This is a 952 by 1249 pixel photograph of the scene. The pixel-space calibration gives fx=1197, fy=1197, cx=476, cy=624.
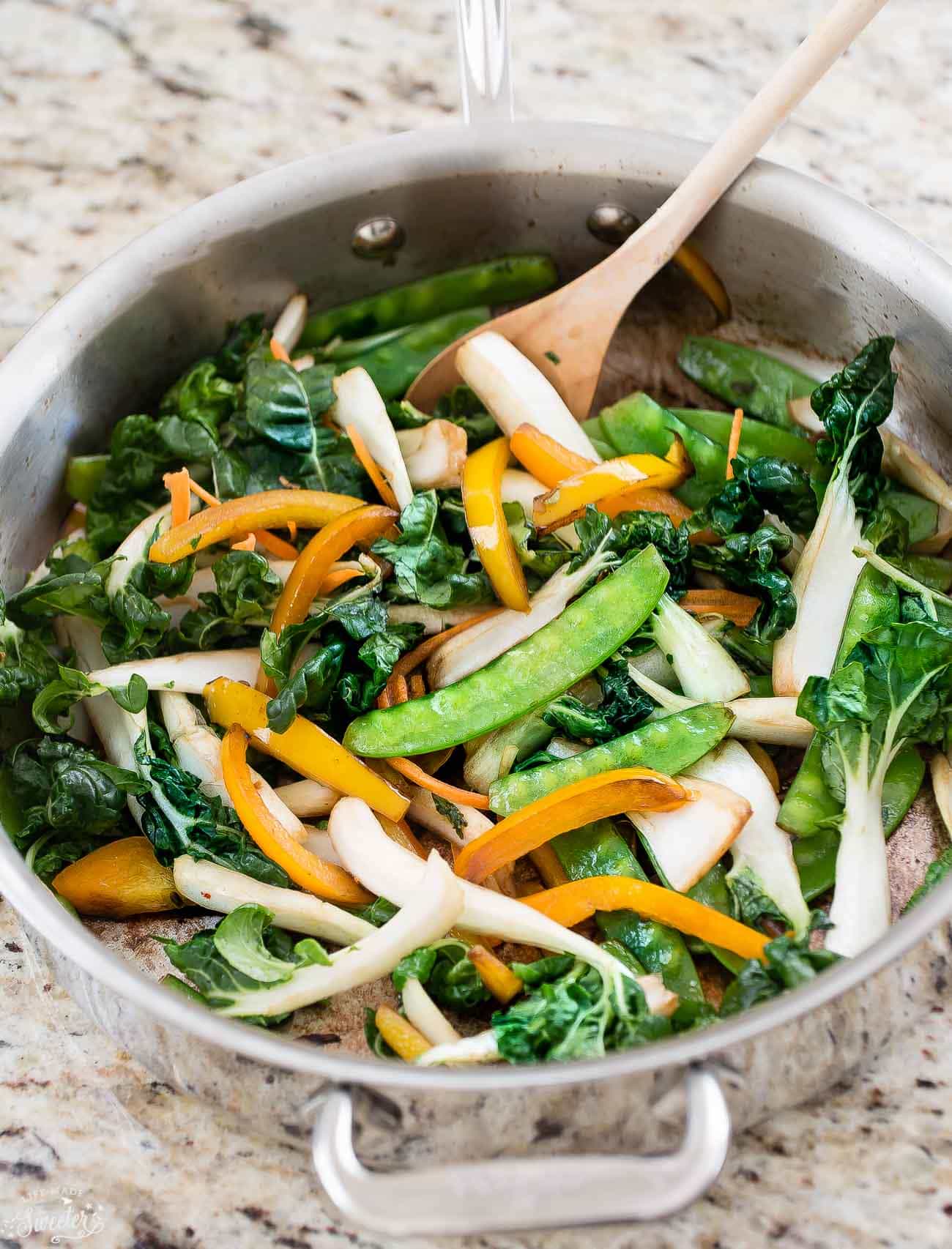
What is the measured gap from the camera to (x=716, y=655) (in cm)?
136

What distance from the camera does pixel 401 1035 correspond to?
3.68ft

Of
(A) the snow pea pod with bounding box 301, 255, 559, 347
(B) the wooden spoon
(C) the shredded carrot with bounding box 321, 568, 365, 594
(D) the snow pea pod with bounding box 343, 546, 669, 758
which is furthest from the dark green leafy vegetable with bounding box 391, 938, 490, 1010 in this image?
(A) the snow pea pod with bounding box 301, 255, 559, 347

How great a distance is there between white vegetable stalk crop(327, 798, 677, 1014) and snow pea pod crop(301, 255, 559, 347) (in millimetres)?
757

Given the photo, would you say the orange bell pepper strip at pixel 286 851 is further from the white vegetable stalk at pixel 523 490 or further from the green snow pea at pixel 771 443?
the green snow pea at pixel 771 443

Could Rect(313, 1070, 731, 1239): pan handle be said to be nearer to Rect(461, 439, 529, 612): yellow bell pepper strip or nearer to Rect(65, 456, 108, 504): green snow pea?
Rect(461, 439, 529, 612): yellow bell pepper strip

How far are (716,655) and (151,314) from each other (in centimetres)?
87

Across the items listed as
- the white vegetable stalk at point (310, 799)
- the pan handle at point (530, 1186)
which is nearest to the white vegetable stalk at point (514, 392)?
the white vegetable stalk at point (310, 799)

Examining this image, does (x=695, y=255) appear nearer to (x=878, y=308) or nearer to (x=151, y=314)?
(x=878, y=308)

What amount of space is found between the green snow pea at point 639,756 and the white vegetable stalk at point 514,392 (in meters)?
0.42

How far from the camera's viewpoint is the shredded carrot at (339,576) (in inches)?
56.6

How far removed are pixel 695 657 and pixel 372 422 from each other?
1.72ft

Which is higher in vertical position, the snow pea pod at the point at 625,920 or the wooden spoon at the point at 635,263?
the wooden spoon at the point at 635,263

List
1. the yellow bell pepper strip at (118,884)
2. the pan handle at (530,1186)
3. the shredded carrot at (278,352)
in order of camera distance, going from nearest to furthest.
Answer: the pan handle at (530,1186)
the yellow bell pepper strip at (118,884)
the shredded carrot at (278,352)

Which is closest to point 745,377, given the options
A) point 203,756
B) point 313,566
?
point 313,566
